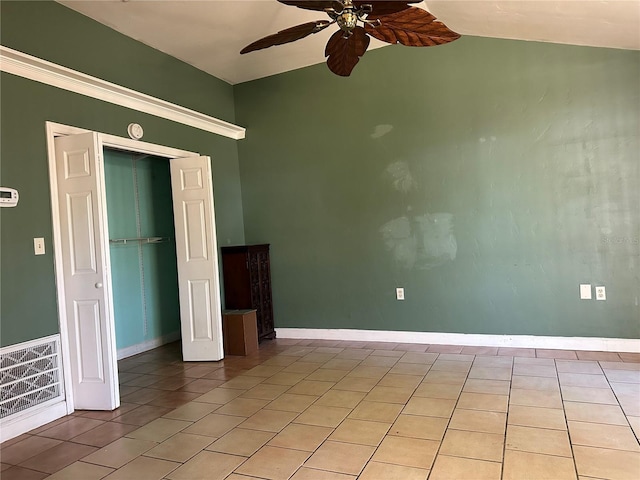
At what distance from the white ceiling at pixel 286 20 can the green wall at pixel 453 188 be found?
0.88 ft

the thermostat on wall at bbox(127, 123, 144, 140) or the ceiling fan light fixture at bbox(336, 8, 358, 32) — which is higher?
the ceiling fan light fixture at bbox(336, 8, 358, 32)

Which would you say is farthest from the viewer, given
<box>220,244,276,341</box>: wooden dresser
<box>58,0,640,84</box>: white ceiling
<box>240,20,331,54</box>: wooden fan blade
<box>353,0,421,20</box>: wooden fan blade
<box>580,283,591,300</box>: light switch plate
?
<box>220,244,276,341</box>: wooden dresser

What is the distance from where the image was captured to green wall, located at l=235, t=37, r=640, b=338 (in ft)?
12.6

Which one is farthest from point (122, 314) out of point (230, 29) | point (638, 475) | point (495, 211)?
point (638, 475)

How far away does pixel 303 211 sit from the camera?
505 cm

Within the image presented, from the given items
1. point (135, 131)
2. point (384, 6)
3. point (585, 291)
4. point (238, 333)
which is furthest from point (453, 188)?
point (135, 131)

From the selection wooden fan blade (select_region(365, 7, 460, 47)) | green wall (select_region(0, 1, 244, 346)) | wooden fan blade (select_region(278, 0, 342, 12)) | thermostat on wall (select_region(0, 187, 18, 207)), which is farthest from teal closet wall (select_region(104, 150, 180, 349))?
wooden fan blade (select_region(365, 7, 460, 47))

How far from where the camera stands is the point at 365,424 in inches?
106

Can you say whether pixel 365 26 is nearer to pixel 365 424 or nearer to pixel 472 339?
pixel 365 424

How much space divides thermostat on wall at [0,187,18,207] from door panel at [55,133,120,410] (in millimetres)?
311

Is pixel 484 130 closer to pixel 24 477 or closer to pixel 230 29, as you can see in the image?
pixel 230 29

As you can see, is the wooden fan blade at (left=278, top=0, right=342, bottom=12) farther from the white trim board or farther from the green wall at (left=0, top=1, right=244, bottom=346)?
the green wall at (left=0, top=1, right=244, bottom=346)

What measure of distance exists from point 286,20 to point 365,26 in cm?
172

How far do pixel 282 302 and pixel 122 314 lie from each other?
177 centimetres
